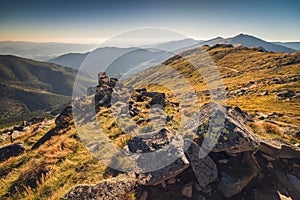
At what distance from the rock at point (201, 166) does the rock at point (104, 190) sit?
3.69 meters

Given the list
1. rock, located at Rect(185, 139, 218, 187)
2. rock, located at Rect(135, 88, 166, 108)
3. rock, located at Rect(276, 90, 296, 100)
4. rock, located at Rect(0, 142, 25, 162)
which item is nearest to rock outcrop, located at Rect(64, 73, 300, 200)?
rock, located at Rect(185, 139, 218, 187)

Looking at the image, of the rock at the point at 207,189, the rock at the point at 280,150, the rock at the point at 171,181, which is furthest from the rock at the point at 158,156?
the rock at the point at 280,150

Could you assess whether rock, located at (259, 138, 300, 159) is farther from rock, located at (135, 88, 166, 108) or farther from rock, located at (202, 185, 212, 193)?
rock, located at (135, 88, 166, 108)

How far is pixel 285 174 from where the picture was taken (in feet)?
37.6

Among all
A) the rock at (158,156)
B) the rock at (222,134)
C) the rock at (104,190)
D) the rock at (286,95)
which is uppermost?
the rock at (222,134)

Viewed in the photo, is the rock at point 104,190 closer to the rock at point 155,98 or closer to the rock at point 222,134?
the rock at point 222,134

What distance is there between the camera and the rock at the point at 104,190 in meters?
8.37

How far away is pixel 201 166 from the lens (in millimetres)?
10594

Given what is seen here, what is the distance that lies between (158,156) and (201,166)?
262cm

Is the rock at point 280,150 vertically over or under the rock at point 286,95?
over

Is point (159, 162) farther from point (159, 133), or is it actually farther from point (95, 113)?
point (95, 113)

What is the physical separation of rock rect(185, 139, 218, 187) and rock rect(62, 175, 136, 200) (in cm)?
369

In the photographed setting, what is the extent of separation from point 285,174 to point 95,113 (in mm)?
20400

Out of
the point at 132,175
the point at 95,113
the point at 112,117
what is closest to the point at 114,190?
the point at 132,175
